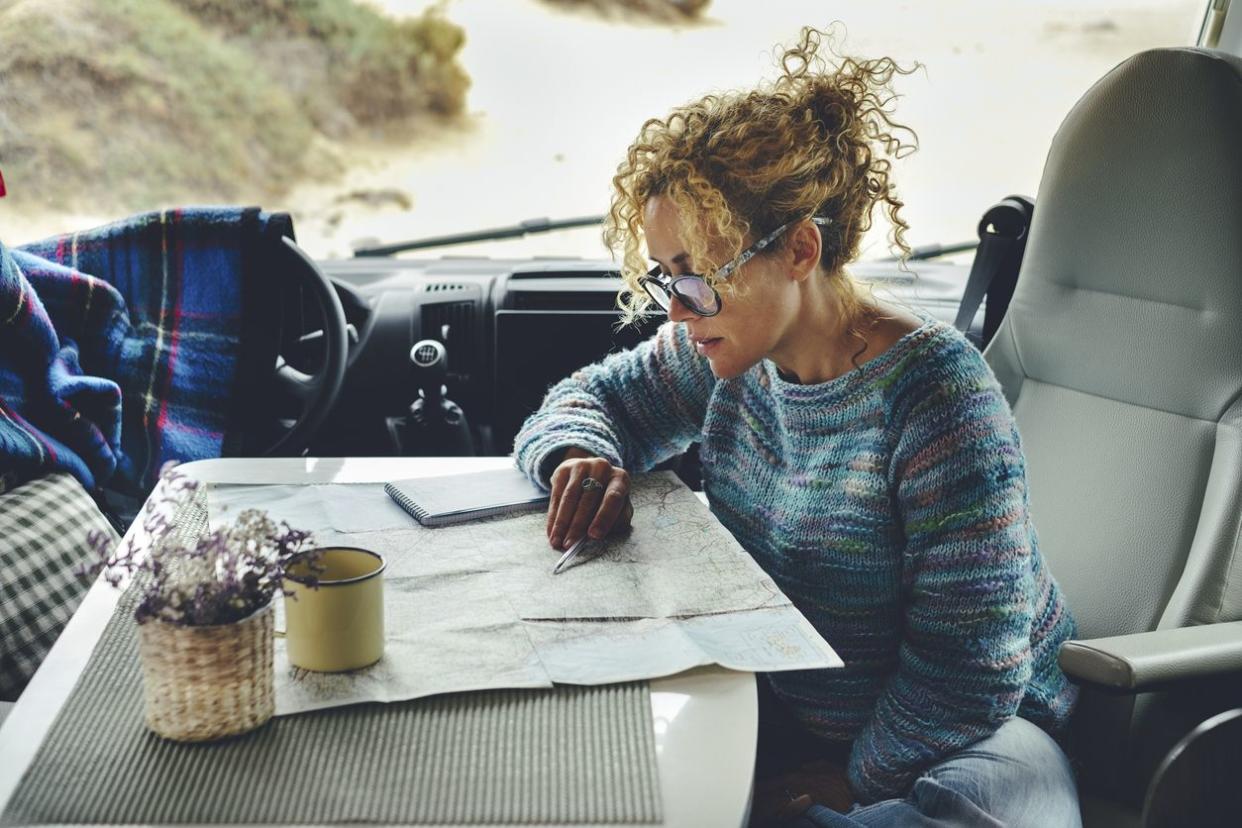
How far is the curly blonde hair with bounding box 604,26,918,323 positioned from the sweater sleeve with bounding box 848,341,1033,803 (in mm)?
225

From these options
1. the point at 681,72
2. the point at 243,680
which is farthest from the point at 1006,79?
the point at 243,680

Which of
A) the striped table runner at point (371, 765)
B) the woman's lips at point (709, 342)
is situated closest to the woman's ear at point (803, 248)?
the woman's lips at point (709, 342)

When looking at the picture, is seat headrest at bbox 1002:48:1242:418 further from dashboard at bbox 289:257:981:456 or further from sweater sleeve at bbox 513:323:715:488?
dashboard at bbox 289:257:981:456

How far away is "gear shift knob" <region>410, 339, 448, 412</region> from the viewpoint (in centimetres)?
224

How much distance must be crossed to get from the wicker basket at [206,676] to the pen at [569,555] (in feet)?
1.14

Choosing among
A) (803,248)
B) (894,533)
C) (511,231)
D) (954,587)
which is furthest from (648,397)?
(511,231)

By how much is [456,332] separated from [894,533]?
1334 millimetres

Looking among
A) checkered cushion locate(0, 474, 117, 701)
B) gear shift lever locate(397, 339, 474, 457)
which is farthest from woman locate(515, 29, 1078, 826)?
gear shift lever locate(397, 339, 474, 457)

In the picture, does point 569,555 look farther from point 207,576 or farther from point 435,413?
point 435,413

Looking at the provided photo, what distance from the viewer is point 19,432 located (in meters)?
1.49

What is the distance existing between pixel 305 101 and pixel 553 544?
5.40 ft

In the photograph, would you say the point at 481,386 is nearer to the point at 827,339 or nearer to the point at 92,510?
the point at 92,510

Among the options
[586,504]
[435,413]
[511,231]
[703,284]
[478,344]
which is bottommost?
[435,413]

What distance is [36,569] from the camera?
1.29 meters
